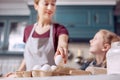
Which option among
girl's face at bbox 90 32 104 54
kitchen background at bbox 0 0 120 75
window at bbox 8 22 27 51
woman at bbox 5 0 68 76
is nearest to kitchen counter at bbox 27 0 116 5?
kitchen background at bbox 0 0 120 75

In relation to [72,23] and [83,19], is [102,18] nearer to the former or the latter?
[83,19]

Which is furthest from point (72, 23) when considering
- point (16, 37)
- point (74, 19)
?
point (16, 37)

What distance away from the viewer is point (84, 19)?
9.75 feet

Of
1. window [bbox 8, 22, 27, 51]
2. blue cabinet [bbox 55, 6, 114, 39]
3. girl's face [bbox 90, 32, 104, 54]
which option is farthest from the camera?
window [bbox 8, 22, 27, 51]

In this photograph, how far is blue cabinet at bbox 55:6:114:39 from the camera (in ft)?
9.59

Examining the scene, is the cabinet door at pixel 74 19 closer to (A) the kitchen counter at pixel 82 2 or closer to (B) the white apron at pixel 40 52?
(A) the kitchen counter at pixel 82 2

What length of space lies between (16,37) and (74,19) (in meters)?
0.75

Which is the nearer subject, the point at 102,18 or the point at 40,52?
the point at 40,52

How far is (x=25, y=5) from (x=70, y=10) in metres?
0.61

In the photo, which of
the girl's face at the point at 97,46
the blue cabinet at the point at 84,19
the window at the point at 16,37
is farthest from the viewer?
the window at the point at 16,37

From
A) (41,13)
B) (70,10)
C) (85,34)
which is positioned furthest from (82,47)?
(41,13)

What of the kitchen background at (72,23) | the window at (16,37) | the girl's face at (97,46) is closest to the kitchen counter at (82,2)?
the kitchen background at (72,23)

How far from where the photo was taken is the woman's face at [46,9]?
1186mm

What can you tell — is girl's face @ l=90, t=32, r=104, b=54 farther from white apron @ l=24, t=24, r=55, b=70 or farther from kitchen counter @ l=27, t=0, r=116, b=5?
kitchen counter @ l=27, t=0, r=116, b=5
